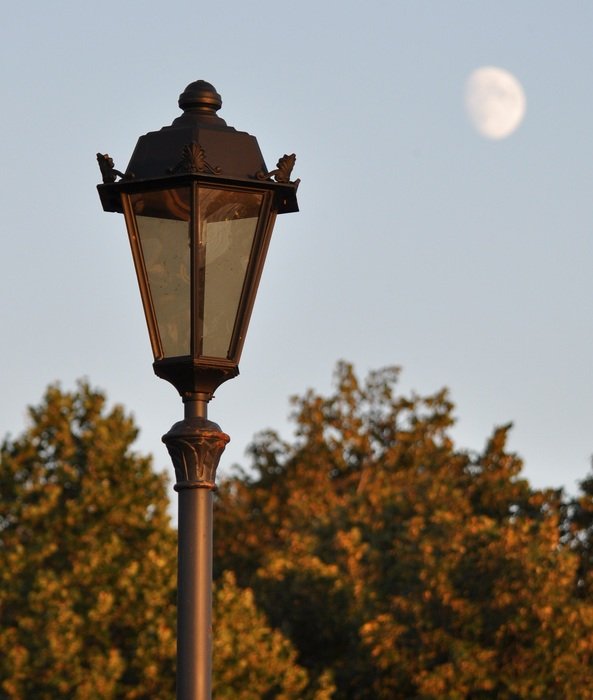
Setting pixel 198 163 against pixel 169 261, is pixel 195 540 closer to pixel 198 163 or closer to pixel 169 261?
pixel 169 261

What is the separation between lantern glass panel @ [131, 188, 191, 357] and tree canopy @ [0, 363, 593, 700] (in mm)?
31692

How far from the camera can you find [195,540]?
5.74 meters

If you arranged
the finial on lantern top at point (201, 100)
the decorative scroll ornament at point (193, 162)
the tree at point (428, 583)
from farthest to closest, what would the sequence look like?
the tree at point (428, 583), the finial on lantern top at point (201, 100), the decorative scroll ornament at point (193, 162)

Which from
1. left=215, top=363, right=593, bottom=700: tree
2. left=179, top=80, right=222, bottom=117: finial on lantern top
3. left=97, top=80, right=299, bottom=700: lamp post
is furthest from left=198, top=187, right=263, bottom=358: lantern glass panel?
left=215, top=363, right=593, bottom=700: tree

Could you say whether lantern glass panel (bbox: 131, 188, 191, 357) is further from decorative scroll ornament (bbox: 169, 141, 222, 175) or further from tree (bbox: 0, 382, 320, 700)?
tree (bbox: 0, 382, 320, 700)

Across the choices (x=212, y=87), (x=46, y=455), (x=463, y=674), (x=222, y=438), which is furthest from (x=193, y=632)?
(x=46, y=455)

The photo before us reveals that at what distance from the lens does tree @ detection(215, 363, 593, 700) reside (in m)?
36.9

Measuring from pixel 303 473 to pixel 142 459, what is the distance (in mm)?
23038

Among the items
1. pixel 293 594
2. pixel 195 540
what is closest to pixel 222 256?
pixel 195 540

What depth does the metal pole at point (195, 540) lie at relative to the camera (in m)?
5.59

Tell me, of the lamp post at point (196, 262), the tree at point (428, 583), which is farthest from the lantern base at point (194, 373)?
the tree at point (428, 583)

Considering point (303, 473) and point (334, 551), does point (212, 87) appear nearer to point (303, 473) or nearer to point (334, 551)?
point (334, 551)

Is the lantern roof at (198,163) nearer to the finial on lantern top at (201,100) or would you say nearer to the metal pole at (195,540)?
the finial on lantern top at (201,100)

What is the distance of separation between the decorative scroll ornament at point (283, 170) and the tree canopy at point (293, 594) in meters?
31.6
